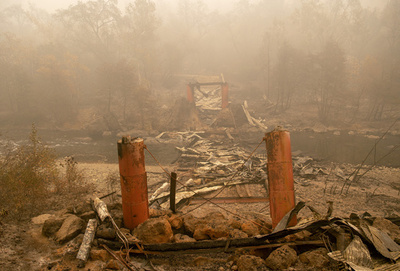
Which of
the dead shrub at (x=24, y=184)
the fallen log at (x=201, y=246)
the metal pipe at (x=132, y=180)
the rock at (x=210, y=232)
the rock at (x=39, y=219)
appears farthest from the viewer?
the dead shrub at (x=24, y=184)

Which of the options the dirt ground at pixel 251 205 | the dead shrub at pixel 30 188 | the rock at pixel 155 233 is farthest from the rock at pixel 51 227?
the rock at pixel 155 233

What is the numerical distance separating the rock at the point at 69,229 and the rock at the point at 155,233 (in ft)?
3.80

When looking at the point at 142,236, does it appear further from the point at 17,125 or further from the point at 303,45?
the point at 303,45

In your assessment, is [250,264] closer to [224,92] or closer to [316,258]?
[316,258]

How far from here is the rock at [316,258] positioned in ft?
Answer: 11.4

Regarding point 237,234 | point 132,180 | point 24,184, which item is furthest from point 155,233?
point 24,184

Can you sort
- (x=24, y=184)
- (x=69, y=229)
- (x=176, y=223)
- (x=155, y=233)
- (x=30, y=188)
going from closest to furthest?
(x=155, y=233) → (x=69, y=229) → (x=176, y=223) → (x=24, y=184) → (x=30, y=188)

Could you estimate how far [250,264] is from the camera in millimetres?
3555

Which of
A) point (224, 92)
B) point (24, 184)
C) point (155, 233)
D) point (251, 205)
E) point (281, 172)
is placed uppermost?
point (224, 92)

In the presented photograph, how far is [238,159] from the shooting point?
13555 mm

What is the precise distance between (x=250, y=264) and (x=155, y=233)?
1.73m

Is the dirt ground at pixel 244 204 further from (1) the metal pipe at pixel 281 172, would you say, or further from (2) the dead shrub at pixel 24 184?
(1) the metal pipe at pixel 281 172

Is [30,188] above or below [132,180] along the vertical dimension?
below

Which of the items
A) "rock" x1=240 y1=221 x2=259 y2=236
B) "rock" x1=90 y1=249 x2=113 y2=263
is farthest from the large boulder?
"rock" x1=90 y1=249 x2=113 y2=263
